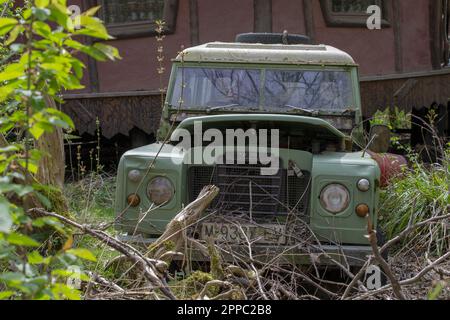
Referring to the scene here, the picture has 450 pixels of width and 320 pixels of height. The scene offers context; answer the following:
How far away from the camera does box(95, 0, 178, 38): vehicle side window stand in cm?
1107

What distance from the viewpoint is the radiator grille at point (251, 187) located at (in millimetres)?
5379

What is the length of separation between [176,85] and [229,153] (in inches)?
53.1

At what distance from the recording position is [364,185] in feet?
16.8

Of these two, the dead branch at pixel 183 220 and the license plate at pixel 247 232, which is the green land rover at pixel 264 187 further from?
the dead branch at pixel 183 220

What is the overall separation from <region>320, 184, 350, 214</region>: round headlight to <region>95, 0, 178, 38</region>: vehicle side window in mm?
6358

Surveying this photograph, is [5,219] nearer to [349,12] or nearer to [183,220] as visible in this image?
[183,220]

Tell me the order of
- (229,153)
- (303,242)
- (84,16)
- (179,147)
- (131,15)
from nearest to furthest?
1. (84,16)
2. (303,242)
3. (229,153)
4. (179,147)
5. (131,15)

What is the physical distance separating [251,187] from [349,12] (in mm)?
6326

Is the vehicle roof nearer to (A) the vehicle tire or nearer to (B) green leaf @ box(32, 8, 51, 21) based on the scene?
(A) the vehicle tire

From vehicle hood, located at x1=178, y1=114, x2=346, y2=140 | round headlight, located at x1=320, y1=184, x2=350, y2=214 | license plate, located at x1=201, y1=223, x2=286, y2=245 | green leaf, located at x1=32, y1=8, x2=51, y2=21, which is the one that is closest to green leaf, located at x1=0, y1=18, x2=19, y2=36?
green leaf, located at x1=32, y1=8, x2=51, y2=21

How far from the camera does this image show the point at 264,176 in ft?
17.6

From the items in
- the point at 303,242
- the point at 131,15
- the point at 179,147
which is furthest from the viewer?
the point at 131,15
